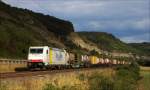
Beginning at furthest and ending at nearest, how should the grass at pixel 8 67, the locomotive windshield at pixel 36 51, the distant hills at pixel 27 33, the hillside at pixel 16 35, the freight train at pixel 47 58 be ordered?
the distant hills at pixel 27 33
the hillside at pixel 16 35
the grass at pixel 8 67
the locomotive windshield at pixel 36 51
the freight train at pixel 47 58

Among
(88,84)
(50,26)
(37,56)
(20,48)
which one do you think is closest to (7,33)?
(20,48)

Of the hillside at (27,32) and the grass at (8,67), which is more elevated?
the hillside at (27,32)

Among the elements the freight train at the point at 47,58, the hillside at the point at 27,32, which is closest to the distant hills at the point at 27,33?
the hillside at the point at 27,32

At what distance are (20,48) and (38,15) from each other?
7741cm

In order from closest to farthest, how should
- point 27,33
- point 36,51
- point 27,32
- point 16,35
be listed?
1. point 36,51
2. point 16,35
3. point 27,33
4. point 27,32

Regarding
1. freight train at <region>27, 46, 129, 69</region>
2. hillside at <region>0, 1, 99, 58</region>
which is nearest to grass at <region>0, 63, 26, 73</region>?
freight train at <region>27, 46, 129, 69</region>

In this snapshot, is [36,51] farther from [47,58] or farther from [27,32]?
[27,32]

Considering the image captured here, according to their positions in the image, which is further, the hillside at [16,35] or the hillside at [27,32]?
the hillside at [27,32]

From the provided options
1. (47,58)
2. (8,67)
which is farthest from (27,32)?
(47,58)

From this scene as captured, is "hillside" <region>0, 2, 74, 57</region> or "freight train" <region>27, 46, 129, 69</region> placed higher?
"hillside" <region>0, 2, 74, 57</region>

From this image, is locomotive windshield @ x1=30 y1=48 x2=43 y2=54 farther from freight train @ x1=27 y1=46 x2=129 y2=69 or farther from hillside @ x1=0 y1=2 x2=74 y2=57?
hillside @ x1=0 y1=2 x2=74 y2=57

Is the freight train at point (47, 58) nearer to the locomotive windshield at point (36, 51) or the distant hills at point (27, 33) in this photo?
the locomotive windshield at point (36, 51)

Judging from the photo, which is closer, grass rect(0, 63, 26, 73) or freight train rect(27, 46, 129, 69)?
freight train rect(27, 46, 129, 69)

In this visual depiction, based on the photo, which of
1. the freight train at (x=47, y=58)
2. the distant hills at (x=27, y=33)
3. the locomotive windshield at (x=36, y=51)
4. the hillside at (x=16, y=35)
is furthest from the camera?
the distant hills at (x=27, y=33)
